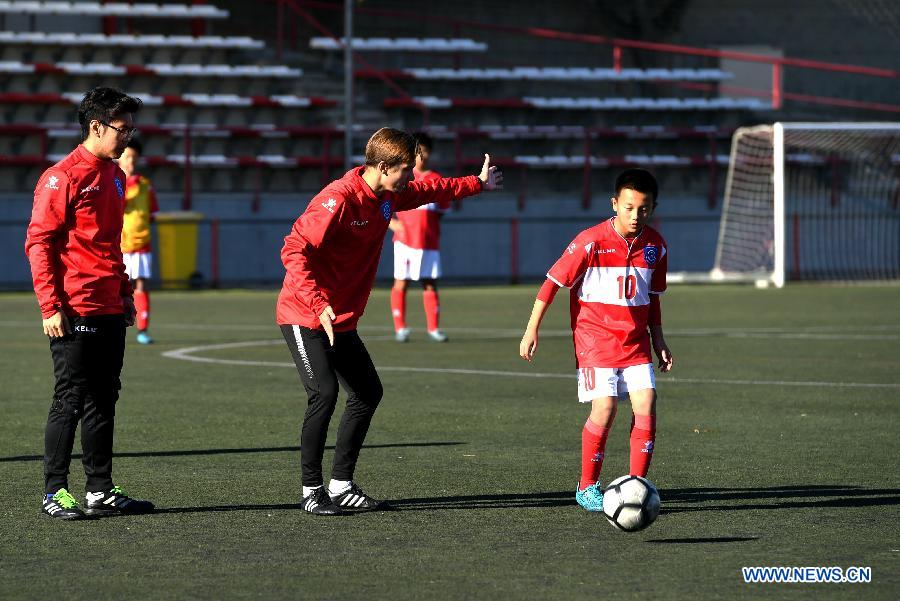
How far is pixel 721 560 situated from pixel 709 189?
26981mm

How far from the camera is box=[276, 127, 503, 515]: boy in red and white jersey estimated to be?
6727 mm

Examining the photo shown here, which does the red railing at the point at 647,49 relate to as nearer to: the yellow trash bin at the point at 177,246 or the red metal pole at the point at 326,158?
the red metal pole at the point at 326,158

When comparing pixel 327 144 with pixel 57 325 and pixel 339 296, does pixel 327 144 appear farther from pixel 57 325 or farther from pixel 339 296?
pixel 57 325

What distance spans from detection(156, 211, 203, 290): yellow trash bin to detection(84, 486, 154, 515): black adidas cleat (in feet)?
66.7

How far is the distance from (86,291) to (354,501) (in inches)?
57.9

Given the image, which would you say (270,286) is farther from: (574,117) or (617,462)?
(617,462)

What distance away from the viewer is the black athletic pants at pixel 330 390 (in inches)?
270

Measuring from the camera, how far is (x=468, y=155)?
32031mm

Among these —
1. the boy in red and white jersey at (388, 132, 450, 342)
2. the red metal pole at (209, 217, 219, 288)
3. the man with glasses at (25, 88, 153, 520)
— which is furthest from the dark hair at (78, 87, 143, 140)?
the red metal pole at (209, 217, 219, 288)

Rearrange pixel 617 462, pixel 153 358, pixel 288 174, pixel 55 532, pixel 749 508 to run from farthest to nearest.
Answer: pixel 288 174 → pixel 153 358 → pixel 617 462 → pixel 749 508 → pixel 55 532

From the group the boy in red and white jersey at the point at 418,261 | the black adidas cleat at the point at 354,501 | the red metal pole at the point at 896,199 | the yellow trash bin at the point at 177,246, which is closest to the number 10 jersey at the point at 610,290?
the black adidas cleat at the point at 354,501

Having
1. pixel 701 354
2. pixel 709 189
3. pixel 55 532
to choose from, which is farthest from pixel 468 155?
pixel 55 532

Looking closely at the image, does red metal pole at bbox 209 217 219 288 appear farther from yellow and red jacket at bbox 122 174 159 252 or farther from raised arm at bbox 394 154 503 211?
raised arm at bbox 394 154 503 211
